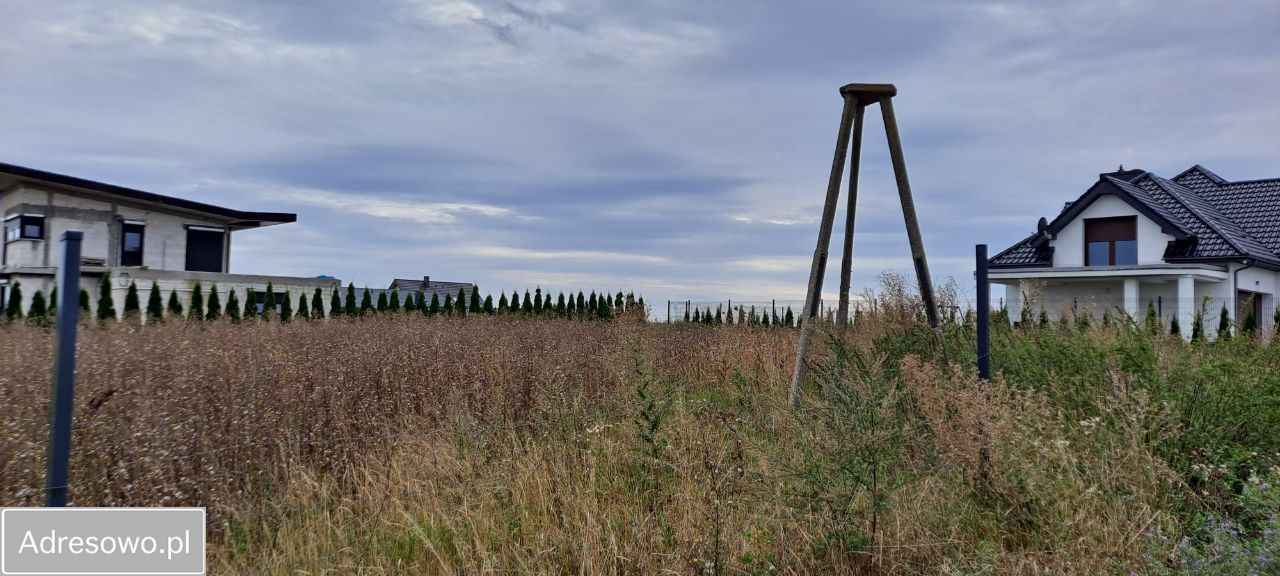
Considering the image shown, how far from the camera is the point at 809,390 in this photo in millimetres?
6574

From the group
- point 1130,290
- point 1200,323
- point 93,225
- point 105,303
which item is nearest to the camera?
point 1200,323

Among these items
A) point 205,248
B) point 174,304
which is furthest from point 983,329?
point 205,248

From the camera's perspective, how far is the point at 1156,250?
19.9 meters

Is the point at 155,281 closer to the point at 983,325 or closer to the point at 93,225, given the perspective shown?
the point at 93,225

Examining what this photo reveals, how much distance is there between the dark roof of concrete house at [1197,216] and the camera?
19266mm

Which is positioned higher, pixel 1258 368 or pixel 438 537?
pixel 1258 368

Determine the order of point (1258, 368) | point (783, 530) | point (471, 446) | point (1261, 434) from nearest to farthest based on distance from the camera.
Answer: point (783, 530) → point (1261, 434) → point (471, 446) → point (1258, 368)

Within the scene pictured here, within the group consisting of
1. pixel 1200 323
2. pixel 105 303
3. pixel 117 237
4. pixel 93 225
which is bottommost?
pixel 105 303

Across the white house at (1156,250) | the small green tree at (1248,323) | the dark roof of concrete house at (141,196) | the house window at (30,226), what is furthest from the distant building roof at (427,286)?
the small green tree at (1248,323)

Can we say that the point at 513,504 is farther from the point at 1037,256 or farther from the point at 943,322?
the point at 1037,256

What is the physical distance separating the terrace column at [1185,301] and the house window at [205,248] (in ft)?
88.9

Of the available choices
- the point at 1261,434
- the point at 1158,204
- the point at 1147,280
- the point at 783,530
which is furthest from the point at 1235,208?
the point at 783,530

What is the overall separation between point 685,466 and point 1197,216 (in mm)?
21865

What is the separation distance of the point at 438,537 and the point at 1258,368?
5.37 m
